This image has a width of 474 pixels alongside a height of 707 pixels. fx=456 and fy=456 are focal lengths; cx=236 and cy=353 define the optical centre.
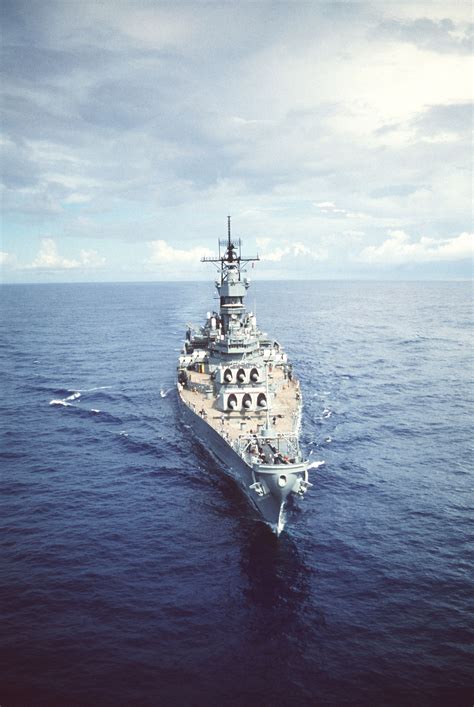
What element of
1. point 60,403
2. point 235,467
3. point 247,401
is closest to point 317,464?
point 247,401

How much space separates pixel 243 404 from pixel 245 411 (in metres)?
0.71

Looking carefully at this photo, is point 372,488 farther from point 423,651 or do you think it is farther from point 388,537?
point 423,651

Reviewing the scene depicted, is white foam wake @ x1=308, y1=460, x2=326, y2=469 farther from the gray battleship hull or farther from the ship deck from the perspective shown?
the gray battleship hull

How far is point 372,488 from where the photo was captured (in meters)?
37.6

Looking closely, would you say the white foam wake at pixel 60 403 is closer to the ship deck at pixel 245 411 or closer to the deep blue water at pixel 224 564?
the deep blue water at pixel 224 564

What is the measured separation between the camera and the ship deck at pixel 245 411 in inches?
1561

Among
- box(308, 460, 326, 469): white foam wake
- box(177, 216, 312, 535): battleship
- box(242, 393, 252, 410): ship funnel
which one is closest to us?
box(177, 216, 312, 535): battleship

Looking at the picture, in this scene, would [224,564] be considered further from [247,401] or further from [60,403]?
[60,403]

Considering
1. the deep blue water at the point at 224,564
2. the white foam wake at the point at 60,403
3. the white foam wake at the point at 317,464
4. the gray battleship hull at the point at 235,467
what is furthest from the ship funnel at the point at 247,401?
the white foam wake at the point at 60,403

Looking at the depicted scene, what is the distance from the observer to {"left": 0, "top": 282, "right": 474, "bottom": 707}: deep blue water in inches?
804

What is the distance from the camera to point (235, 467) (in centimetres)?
3694

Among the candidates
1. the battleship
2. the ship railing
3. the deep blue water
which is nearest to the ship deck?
the battleship

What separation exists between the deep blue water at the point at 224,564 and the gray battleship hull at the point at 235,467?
975 millimetres

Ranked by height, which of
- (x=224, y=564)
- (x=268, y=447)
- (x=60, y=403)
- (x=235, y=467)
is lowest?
(x=224, y=564)
